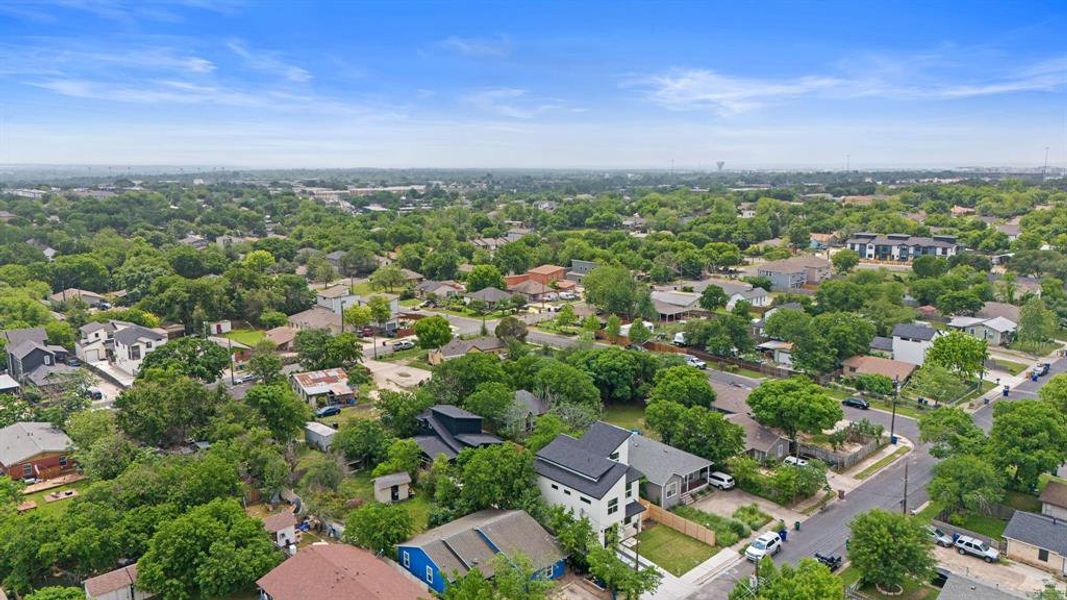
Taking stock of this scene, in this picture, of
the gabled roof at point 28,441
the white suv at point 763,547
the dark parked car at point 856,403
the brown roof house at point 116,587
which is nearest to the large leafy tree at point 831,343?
the dark parked car at point 856,403

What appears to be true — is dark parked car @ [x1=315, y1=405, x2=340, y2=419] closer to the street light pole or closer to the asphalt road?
the asphalt road

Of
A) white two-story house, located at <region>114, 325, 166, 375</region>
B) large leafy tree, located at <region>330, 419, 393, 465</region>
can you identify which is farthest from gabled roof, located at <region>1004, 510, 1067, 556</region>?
white two-story house, located at <region>114, 325, 166, 375</region>

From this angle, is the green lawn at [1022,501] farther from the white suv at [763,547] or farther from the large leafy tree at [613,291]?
the large leafy tree at [613,291]

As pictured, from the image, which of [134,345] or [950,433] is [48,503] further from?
[950,433]

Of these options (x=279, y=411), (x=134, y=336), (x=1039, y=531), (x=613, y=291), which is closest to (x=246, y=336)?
(x=134, y=336)

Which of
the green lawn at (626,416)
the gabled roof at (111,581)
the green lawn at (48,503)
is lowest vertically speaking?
the green lawn at (48,503)

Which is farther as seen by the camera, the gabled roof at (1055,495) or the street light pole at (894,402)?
the street light pole at (894,402)
